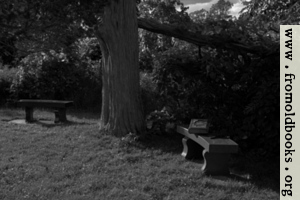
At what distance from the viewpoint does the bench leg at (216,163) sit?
5.17 m

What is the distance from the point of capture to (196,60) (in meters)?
6.86

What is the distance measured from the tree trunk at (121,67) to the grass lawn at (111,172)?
422 millimetres

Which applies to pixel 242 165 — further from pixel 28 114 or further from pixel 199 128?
pixel 28 114

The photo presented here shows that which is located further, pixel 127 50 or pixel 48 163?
pixel 127 50

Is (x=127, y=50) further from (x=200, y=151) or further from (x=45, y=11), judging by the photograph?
(x=45, y=11)

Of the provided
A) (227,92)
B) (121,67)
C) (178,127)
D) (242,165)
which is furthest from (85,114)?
(242,165)

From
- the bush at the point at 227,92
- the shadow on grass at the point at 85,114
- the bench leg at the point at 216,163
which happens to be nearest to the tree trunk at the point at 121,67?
the bush at the point at 227,92

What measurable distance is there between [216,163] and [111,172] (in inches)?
58.4

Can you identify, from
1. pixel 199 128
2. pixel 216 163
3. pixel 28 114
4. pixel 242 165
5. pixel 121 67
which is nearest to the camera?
pixel 216 163

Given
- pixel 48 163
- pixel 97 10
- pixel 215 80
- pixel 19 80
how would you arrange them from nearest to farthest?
pixel 97 10 < pixel 48 163 < pixel 215 80 < pixel 19 80

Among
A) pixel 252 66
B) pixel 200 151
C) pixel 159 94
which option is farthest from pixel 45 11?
pixel 159 94

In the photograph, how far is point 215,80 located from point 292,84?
133 cm

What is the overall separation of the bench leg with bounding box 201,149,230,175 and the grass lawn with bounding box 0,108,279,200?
0.48ft

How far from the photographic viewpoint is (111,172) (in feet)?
17.1
